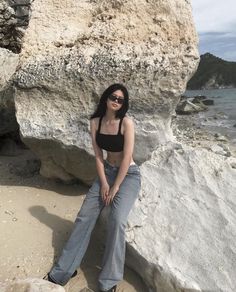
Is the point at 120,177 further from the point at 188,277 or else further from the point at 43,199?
the point at 43,199

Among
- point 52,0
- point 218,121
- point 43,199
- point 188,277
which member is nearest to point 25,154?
point 43,199

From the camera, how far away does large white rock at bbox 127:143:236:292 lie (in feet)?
14.0

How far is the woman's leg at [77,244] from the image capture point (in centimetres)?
466

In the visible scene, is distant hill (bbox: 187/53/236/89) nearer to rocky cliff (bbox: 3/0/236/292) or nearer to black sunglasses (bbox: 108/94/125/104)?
rocky cliff (bbox: 3/0/236/292)

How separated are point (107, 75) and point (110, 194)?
6.19 ft

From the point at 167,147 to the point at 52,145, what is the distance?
5.70 feet

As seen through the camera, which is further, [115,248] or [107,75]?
[107,75]

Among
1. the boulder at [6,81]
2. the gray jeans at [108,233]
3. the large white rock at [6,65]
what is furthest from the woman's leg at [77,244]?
the large white rock at [6,65]

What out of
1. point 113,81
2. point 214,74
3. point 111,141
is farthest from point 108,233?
point 214,74

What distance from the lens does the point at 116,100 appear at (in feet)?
16.1

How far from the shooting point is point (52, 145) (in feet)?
20.7

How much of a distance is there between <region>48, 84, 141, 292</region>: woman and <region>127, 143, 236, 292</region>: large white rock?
19 cm

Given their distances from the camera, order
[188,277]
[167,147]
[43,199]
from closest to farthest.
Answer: [188,277] < [167,147] < [43,199]

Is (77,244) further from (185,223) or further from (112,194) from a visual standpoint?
(185,223)
